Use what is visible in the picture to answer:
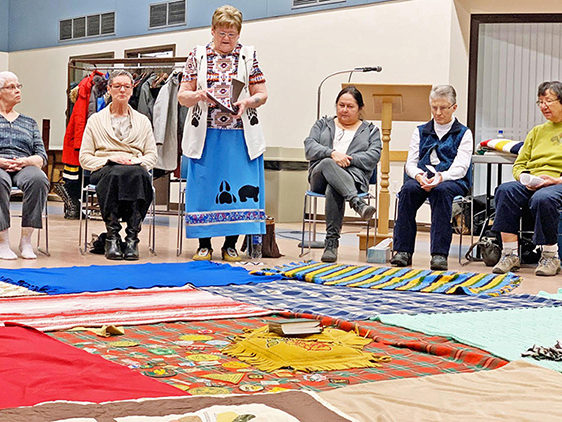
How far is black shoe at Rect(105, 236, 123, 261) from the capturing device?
189 inches

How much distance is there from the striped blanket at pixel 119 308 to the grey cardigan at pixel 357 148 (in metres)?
1.95

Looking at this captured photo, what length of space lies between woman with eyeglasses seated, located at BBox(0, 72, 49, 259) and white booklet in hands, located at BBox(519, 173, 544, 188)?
9.03 feet

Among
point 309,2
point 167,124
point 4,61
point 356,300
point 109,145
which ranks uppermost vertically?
point 309,2

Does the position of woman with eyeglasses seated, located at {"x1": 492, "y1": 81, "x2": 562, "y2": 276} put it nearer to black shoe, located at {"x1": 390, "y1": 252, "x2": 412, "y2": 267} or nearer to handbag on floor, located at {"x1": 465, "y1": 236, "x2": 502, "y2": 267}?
handbag on floor, located at {"x1": 465, "y1": 236, "x2": 502, "y2": 267}

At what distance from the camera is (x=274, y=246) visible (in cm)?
510

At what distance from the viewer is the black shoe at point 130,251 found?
4797mm

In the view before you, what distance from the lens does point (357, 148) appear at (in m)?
5.24

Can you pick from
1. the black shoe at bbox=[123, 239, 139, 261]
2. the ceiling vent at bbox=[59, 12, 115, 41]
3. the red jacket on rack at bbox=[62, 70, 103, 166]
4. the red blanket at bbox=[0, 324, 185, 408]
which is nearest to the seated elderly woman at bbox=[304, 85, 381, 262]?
the black shoe at bbox=[123, 239, 139, 261]

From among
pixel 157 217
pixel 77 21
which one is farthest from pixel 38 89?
pixel 157 217

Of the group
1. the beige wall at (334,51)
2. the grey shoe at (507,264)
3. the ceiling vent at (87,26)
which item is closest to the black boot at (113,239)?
the grey shoe at (507,264)

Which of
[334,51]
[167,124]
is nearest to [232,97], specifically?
[167,124]

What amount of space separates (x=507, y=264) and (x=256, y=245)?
147cm

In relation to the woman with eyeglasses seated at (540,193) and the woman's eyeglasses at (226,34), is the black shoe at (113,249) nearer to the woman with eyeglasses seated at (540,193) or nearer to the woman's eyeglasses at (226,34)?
the woman's eyeglasses at (226,34)

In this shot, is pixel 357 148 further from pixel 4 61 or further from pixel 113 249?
pixel 4 61
